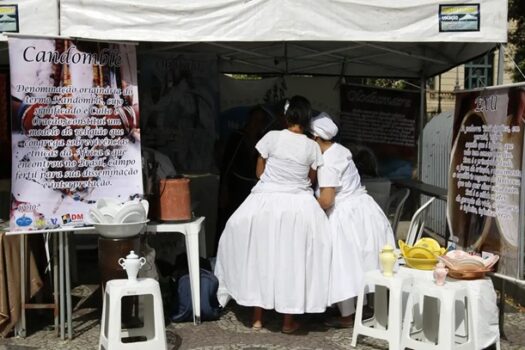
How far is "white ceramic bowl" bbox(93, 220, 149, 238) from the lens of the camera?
4.45 meters

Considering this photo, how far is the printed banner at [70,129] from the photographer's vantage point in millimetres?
4379

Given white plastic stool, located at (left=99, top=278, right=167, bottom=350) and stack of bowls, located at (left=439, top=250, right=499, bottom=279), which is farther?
stack of bowls, located at (left=439, top=250, right=499, bottom=279)

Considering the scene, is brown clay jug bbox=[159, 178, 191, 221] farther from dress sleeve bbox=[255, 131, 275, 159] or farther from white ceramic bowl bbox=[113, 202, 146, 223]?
dress sleeve bbox=[255, 131, 275, 159]

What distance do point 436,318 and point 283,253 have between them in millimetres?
1107

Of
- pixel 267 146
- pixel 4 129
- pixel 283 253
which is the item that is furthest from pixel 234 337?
pixel 4 129

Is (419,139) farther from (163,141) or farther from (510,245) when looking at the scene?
(510,245)

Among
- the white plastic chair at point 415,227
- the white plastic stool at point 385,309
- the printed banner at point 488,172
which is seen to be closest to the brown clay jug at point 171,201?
the white plastic stool at point 385,309

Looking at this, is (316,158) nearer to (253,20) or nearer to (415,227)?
(253,20)

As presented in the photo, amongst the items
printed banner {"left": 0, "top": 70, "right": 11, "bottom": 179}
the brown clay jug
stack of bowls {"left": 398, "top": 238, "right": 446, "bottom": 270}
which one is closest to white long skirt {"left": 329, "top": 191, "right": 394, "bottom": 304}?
stack of bowls {"left": 398, "top": 238, "right": 446, "bottom": 270}

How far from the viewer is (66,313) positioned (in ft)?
15.9

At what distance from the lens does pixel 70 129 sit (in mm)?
4504

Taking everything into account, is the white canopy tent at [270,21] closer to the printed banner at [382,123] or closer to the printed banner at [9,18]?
the printed banner at [9,18]

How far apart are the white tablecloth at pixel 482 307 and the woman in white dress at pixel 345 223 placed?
611 mm

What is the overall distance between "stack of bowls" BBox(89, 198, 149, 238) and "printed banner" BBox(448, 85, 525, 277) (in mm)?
2251
